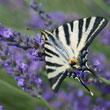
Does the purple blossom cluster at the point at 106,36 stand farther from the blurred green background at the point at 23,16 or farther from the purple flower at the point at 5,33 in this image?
the purple flower at the point at 5,33

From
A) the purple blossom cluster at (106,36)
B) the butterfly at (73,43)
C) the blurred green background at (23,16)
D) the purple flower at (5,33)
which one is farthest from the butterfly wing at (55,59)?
the purple blossom cluster at (106,36)

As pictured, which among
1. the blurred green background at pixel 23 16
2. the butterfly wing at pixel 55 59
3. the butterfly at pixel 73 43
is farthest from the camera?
the blurred green background at pixel 23 16

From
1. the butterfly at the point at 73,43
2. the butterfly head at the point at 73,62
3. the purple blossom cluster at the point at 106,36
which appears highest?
the purple blossom cluster at the point at 106,36

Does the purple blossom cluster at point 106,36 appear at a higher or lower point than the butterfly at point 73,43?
higher

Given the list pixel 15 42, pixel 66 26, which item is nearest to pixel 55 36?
pixel 66 26

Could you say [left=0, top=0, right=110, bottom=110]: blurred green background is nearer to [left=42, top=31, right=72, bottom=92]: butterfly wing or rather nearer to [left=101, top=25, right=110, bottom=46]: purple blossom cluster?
[left=101, top=25, right=110, bottom=46]: purple blossom cluster

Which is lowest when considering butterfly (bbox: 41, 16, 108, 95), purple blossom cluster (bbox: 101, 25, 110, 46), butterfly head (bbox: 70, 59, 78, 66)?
butterfly head (bbox: 70, 59, 78, 66)

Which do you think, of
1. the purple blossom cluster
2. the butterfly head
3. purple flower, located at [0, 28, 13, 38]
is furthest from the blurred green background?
the butterfly head
